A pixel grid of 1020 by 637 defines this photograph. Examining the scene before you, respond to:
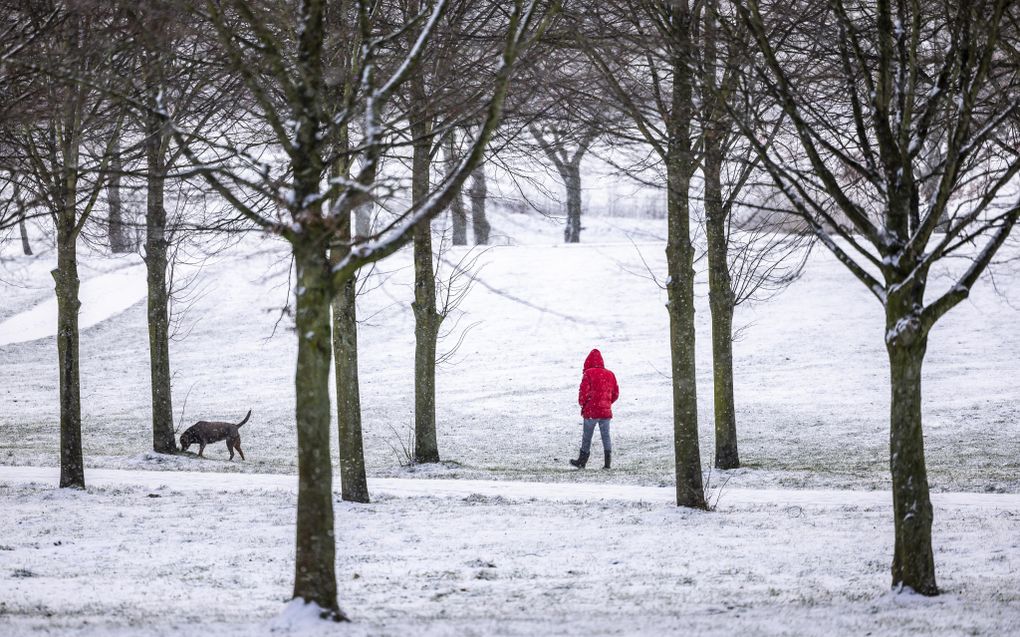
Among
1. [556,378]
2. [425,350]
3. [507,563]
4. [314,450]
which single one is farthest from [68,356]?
[556,378]

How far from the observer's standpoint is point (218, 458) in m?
19.0

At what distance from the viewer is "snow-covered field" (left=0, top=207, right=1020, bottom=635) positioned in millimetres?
6816

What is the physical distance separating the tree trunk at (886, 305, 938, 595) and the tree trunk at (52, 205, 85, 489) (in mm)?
9935

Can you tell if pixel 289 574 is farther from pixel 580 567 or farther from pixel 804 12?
pixel 804 12

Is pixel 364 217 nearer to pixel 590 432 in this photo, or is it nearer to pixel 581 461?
pixel 590 432

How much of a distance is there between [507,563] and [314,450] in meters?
3.15

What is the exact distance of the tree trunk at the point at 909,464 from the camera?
22.5 ft

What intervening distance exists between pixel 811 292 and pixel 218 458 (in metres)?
23.1

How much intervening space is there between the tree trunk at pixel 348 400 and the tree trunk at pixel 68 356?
11.7 ft

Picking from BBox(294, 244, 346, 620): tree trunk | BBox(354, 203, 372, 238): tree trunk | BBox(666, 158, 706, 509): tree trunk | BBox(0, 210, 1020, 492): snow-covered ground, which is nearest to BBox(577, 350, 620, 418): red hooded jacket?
BBox(0, 210, 1020, 492): snow-covered ground

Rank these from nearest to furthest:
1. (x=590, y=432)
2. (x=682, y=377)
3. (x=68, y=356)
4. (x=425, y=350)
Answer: (x=682, y=377), (x=68, y=356), (x=590, y=432), (x=425, y=350)

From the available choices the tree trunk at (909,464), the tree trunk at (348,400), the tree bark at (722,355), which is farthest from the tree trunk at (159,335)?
the tree trunk at (909,464)

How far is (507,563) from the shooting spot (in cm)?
855

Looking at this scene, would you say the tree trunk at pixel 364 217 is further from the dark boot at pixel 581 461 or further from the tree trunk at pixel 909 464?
the dark boot at pixel 581 461
